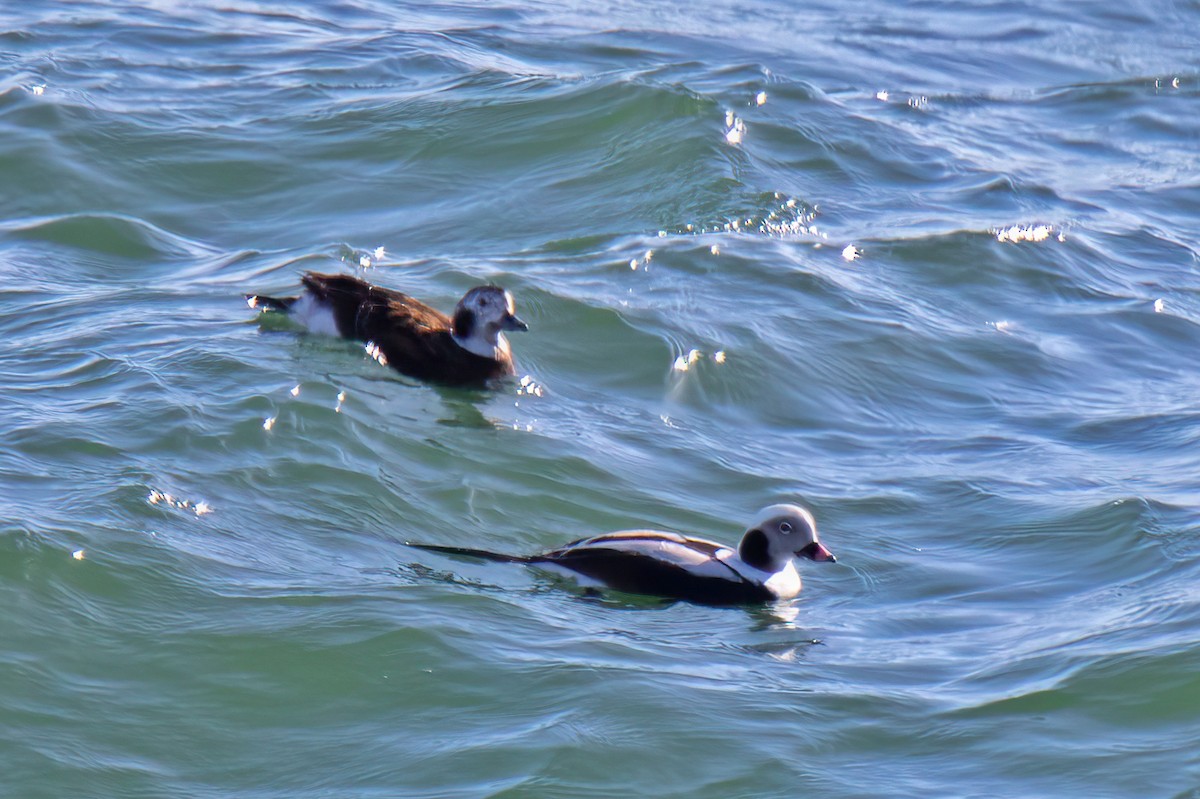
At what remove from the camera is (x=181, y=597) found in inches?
282

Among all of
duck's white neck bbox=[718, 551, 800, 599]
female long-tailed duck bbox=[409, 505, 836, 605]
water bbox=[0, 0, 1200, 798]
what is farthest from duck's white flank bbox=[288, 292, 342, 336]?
duck's white neck bbox=[718, 551, 800, 599]

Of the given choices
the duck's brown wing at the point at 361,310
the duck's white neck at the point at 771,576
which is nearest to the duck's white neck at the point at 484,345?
the duck's brown wing at the point at 361,310

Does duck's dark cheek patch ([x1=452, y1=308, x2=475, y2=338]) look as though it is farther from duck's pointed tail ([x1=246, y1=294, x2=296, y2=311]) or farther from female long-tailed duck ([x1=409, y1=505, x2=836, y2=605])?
female long-tailed duck ([x1=409, y1=505, x2=836, y2=605])

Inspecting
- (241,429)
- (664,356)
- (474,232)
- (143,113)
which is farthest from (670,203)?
(241,429)

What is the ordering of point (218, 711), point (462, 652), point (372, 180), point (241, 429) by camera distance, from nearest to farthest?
point (218, 711), point (462, 652), point (241, 429), point (372, 180)

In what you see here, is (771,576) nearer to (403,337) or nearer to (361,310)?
(403,337)

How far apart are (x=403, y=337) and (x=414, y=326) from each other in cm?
9

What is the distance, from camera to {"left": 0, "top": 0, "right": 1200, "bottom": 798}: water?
6449mm

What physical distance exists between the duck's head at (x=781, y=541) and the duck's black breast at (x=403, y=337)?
9.90 feet

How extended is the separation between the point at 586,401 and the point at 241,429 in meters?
2.16

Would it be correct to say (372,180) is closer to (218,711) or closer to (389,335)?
(389,335)

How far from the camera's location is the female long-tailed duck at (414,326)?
10508 mm

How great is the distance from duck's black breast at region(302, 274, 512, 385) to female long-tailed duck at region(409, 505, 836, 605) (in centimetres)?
266

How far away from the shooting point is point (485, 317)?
10.4 metres
